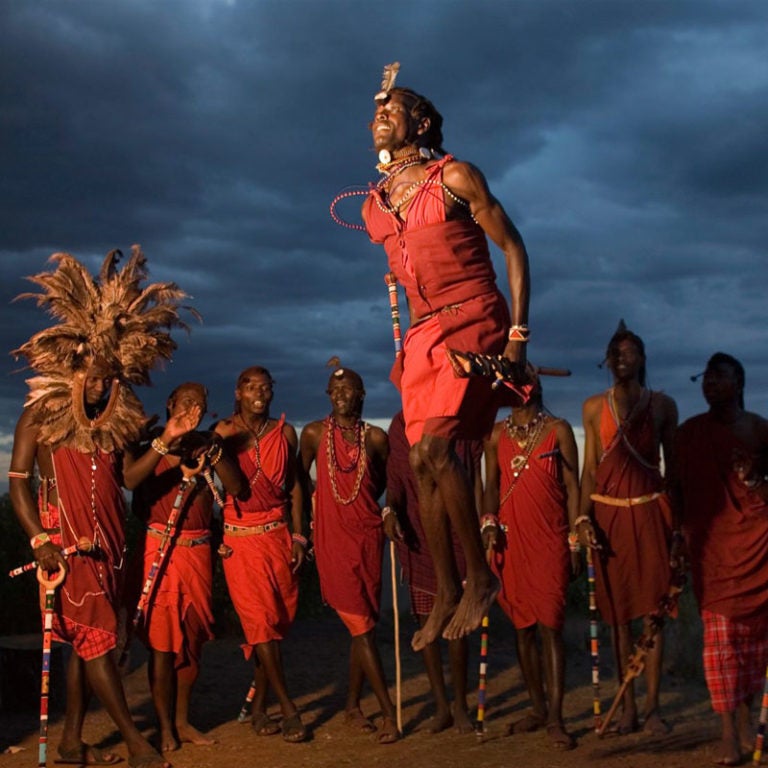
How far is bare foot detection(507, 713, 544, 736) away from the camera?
9461 mm

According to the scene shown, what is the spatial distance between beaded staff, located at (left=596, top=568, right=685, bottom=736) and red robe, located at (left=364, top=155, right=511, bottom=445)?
12.9 ft

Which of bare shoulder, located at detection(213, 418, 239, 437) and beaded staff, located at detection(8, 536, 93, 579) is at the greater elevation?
bare shoulder, located at detection(213, 418, 239, 437)

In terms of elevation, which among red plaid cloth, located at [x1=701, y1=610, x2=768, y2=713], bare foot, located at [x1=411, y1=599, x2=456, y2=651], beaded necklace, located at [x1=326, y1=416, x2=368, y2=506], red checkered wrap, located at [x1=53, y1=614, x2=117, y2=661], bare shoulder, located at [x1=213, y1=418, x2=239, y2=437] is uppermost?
bare shoulder, located at [x1=213, y1=418, x2=239, y2=437]

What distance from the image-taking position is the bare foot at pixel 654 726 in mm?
9258

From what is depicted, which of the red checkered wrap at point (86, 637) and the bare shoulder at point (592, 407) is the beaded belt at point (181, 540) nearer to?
the red checkered wrap at point (86, 637)

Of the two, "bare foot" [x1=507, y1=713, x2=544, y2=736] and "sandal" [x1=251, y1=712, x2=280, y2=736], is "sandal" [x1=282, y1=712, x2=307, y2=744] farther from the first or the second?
"bare foot" [x1=507, y1=713, x2=544, y2=736]

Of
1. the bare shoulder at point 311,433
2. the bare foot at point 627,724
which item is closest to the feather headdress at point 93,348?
the bare shoulder at point 311,433

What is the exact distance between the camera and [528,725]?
946cm

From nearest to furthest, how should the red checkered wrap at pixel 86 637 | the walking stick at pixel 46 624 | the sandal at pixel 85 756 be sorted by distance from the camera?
the walking stick at pixel 46 624 < the red checkered wrap at pixel 86 637 < the sandal at pixel 85 756

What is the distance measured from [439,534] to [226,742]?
16.1 feet

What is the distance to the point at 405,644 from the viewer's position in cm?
1423

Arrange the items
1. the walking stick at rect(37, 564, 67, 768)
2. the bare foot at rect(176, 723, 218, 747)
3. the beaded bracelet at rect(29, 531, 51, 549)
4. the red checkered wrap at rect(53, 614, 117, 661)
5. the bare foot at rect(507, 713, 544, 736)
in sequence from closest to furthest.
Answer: the walking stick at rect(37, 564, 67, 768)
the beaded bracelet at rect(29, 531, 51, 549)
the red checkered wrap at rect(53, 614, 117, 661)
the bare foot at rect(176, 723, 218, 747)
the bare foot at rect(507, 713, 544, 736)

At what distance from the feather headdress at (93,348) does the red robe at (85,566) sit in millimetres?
174

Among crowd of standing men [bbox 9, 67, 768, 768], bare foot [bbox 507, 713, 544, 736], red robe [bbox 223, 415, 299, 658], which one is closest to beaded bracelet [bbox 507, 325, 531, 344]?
crowd of standing men [bbox 9, 67, 768, 768]
